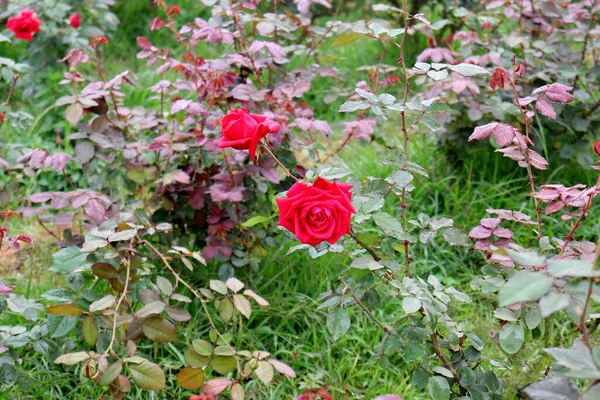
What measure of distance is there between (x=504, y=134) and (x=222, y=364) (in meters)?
0.91

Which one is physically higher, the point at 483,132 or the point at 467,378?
the point at 483,132

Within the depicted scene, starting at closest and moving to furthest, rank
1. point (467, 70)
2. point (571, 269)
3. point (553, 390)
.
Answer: point (571, 269)
point (553, 390)
point (467, 70)

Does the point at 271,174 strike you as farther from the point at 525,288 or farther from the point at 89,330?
the point at 525,288

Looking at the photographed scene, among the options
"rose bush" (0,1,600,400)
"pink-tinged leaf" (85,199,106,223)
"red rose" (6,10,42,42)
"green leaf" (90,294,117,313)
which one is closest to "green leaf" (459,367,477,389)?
"rose bush" (0,1,600,400)

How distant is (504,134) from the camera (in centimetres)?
159

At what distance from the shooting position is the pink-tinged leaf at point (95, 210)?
6.95ft

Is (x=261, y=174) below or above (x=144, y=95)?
above

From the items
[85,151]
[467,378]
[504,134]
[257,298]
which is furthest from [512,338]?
[85,151]

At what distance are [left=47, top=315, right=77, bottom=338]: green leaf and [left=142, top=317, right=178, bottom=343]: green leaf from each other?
0.21 m

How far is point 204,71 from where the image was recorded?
91.0 inches

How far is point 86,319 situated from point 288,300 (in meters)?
0.79

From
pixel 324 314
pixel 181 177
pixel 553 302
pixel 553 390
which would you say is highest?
pixel 553 302

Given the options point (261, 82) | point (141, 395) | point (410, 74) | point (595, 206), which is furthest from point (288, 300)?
point (595, 206)

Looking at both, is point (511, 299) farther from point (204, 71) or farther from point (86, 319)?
point (204, 71)
